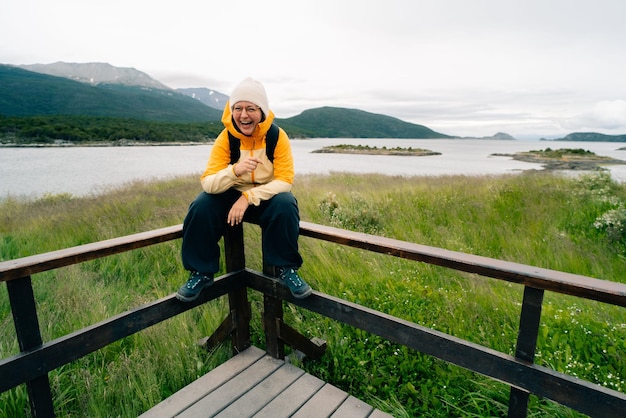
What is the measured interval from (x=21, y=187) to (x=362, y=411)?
19685 millimetres

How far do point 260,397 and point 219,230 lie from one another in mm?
1057

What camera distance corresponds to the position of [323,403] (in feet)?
6.72

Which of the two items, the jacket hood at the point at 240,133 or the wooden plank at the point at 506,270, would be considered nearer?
the wooden plank at the point at 506,270

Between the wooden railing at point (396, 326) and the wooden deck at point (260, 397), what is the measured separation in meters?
0.50

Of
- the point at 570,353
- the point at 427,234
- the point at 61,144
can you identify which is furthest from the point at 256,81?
the point at 61,144

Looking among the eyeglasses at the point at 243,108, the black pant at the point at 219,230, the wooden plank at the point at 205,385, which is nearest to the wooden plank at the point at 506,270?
the black pant at the point at 219,230

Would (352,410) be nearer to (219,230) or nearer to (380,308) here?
(380,308)

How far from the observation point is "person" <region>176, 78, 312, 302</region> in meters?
2.04

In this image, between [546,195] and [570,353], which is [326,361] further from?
[546,195]

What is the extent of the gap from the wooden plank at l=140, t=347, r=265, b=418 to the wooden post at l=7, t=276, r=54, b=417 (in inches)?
20.2

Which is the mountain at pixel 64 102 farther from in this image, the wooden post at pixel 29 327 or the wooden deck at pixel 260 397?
the wooden post at pixel 29 327

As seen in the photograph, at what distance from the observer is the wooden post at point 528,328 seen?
1400mm

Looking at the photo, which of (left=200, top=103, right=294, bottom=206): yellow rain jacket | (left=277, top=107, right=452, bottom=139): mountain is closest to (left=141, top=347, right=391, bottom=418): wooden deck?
(left=200, top=103, right=294, bottom=206): yellow rain jacket

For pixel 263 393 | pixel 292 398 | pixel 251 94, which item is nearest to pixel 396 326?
pixel 292 398
